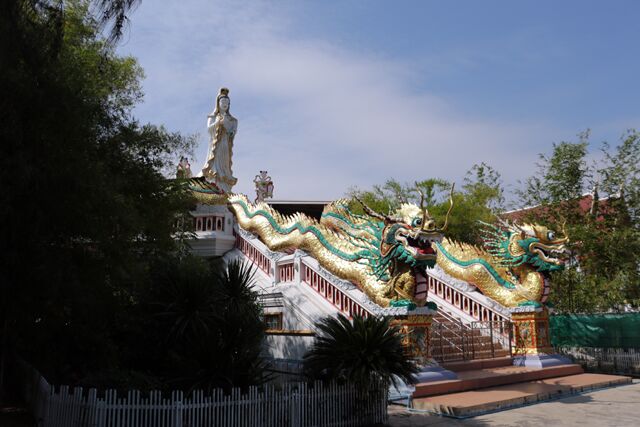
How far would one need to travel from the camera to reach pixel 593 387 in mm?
10828

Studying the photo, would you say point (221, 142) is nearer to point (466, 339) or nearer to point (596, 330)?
point (466, 339)

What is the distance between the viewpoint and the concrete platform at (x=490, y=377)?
9.27 metres

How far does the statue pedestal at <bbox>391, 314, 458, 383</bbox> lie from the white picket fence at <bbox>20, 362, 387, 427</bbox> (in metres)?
1.91

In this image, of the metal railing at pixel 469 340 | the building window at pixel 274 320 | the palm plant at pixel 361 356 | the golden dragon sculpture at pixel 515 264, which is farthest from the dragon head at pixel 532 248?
the palm plant at pixel 361 356

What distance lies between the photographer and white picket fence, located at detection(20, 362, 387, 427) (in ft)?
20.4

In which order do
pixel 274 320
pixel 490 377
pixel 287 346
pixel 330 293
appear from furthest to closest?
pixel 274 320 → pixel 330 293 → pixel 287 346 → pixel 490 377

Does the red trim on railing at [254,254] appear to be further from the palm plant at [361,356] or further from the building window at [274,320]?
the palm plant at [361,356]

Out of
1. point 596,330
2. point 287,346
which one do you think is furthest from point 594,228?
point 287,346

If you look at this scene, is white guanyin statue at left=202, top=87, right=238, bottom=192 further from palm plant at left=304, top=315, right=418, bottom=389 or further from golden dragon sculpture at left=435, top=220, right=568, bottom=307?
palm plant at left=304, top=315, right=418, bottom=389

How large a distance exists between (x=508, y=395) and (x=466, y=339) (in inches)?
91.4

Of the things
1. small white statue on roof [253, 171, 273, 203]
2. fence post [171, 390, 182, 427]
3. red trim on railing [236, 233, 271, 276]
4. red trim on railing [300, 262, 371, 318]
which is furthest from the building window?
small white statue on roof [253, 171, 273, 203]

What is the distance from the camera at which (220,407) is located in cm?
648

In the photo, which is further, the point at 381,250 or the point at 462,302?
the point at 462,302

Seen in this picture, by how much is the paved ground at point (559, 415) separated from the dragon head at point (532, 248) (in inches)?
133
